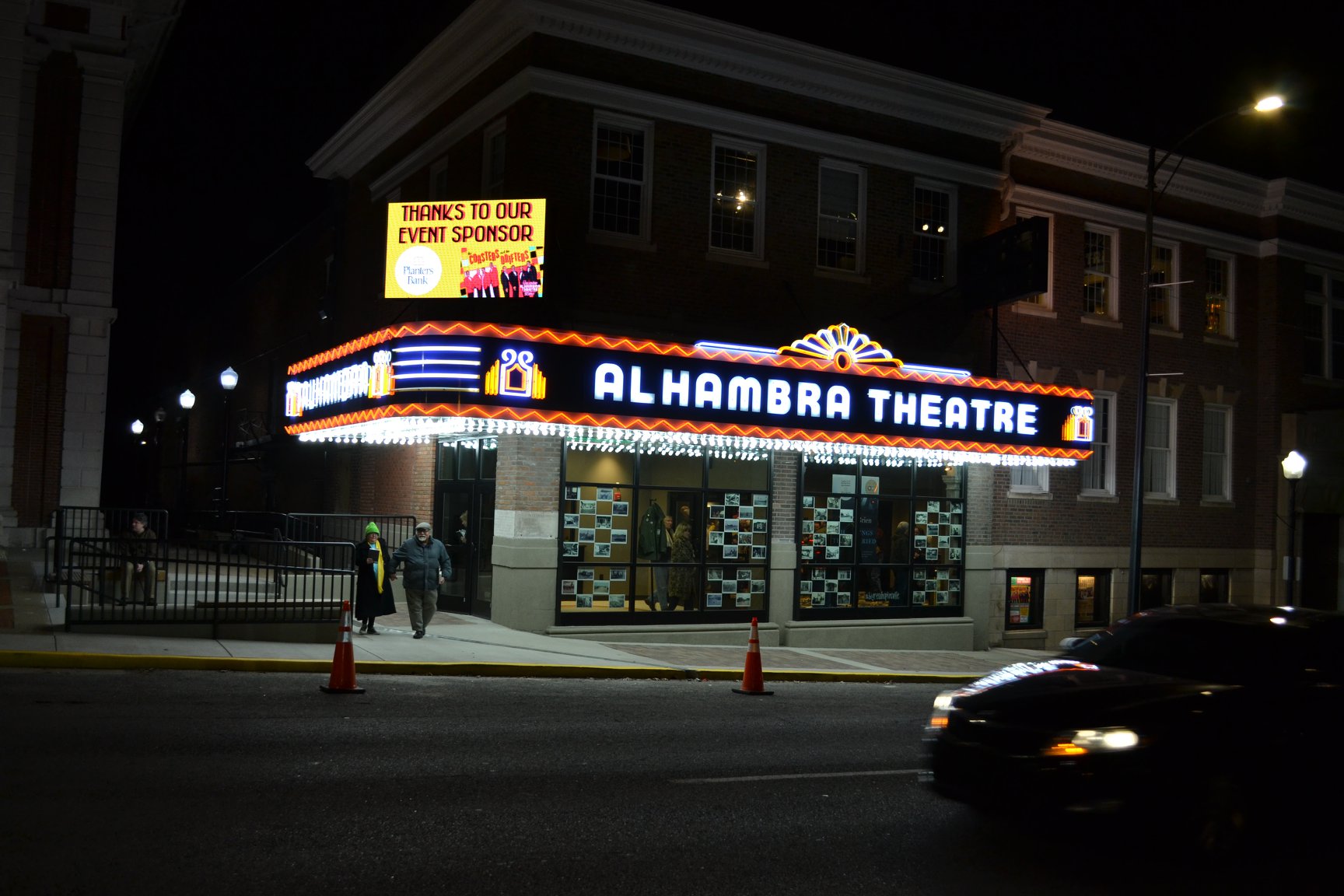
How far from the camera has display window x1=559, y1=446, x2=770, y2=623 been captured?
1878 centimetres

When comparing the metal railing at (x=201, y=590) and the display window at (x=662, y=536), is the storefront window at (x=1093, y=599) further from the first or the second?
the metal railing at (x=201, y=590)

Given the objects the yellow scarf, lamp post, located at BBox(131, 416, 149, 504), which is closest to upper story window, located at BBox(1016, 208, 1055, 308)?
the yellow scarf

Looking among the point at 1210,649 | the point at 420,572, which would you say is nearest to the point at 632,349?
the point at 420,572

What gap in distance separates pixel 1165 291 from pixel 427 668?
20.5m

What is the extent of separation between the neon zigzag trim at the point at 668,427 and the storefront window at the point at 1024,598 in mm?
3516

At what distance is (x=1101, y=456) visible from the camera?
25.4 m

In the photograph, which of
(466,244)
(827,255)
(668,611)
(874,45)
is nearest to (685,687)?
(668,611)

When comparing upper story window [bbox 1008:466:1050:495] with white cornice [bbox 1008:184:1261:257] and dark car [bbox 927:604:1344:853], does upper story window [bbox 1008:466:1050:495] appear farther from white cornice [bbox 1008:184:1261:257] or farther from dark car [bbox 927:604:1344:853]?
dark car [bbox 927:604:1344:853]

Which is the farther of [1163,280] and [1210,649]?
[1163,280]

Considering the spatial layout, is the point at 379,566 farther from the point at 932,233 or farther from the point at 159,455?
the point at 159,455

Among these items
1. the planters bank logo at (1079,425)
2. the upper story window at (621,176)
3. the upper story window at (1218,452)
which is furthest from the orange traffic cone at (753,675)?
the upper story window at (1218,452)

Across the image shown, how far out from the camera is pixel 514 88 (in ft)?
61.3

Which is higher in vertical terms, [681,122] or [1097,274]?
[681,122]

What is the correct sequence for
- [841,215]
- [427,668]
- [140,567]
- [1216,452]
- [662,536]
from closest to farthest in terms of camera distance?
[427,668] < [140,567] < [662,536] < [841,215] < [1216,452]
